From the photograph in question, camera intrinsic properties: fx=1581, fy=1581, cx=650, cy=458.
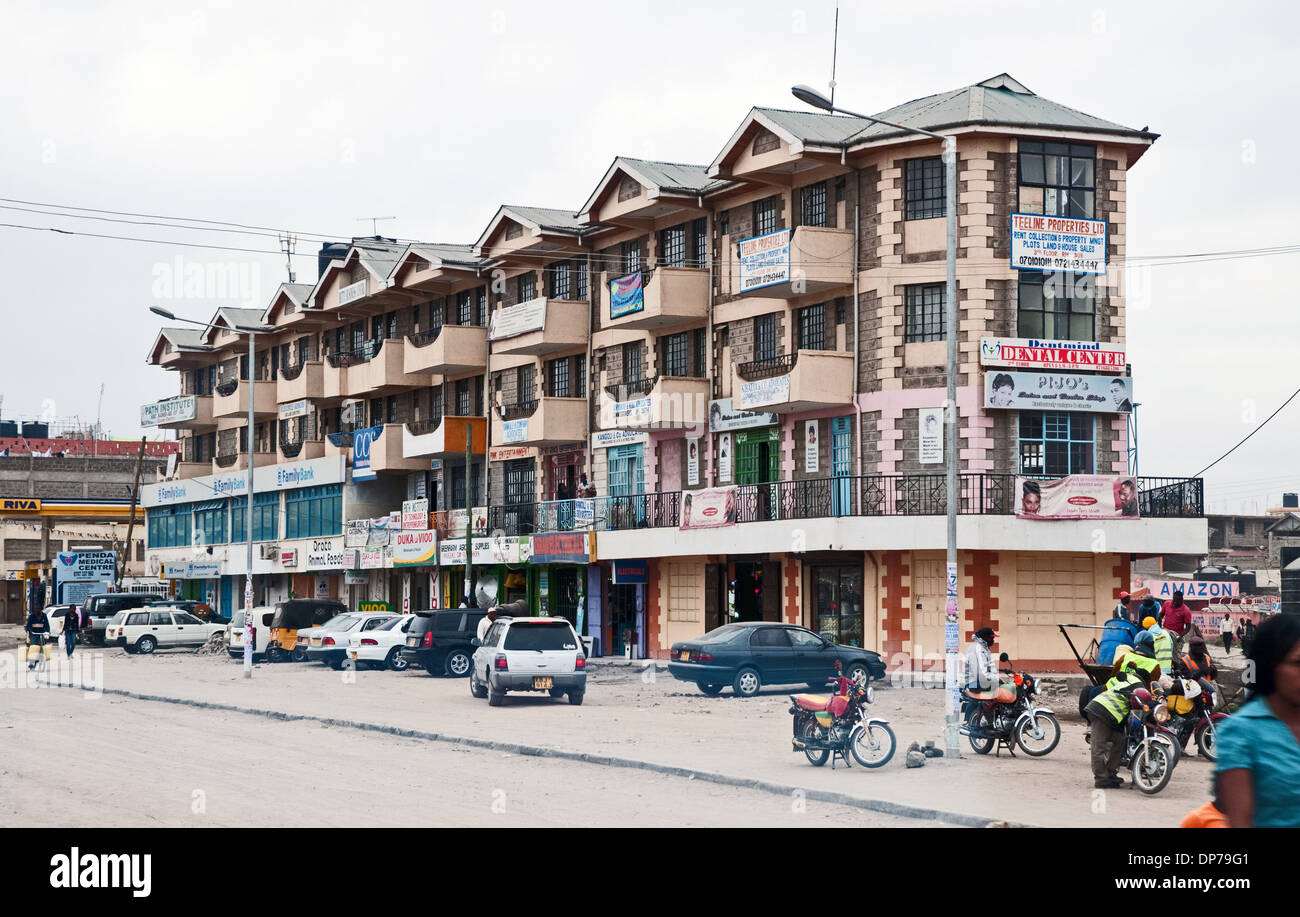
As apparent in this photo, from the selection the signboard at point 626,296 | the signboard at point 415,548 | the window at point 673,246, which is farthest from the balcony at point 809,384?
the signboard at point 415,548

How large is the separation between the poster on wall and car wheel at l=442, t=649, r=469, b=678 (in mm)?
11865

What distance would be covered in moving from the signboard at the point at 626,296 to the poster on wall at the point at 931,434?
32.1 ft

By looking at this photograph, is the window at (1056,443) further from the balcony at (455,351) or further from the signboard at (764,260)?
the balcony at (455,351)

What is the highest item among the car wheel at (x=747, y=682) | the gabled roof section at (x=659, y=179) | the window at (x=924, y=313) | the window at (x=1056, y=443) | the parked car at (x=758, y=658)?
the gabled roof section at (x=659, y=179)

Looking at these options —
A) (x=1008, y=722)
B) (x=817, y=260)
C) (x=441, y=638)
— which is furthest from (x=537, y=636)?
(x=817, y=260)

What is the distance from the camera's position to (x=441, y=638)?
124 feet

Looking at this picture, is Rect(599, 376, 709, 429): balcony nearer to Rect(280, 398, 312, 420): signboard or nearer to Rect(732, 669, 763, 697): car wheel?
Rect(732, 669, 763, 697): car wheel

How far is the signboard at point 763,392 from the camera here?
38.0 m

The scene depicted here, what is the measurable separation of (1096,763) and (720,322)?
2657 cm

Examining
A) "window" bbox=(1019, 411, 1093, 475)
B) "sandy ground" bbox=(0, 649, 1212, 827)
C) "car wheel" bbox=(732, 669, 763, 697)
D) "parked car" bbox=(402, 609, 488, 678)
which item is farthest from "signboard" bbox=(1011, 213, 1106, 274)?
"parked car" bbox=(402, 609, 488, 678)

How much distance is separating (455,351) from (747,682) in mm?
24397

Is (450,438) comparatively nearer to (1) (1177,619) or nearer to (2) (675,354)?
(2) (675,354)

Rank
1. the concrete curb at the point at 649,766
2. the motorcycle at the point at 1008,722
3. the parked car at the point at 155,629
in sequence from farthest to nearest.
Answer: the parked car at the point at 155,629, the motorcycle at the point at 1008,722, the concrete curb at the point at 649,766
